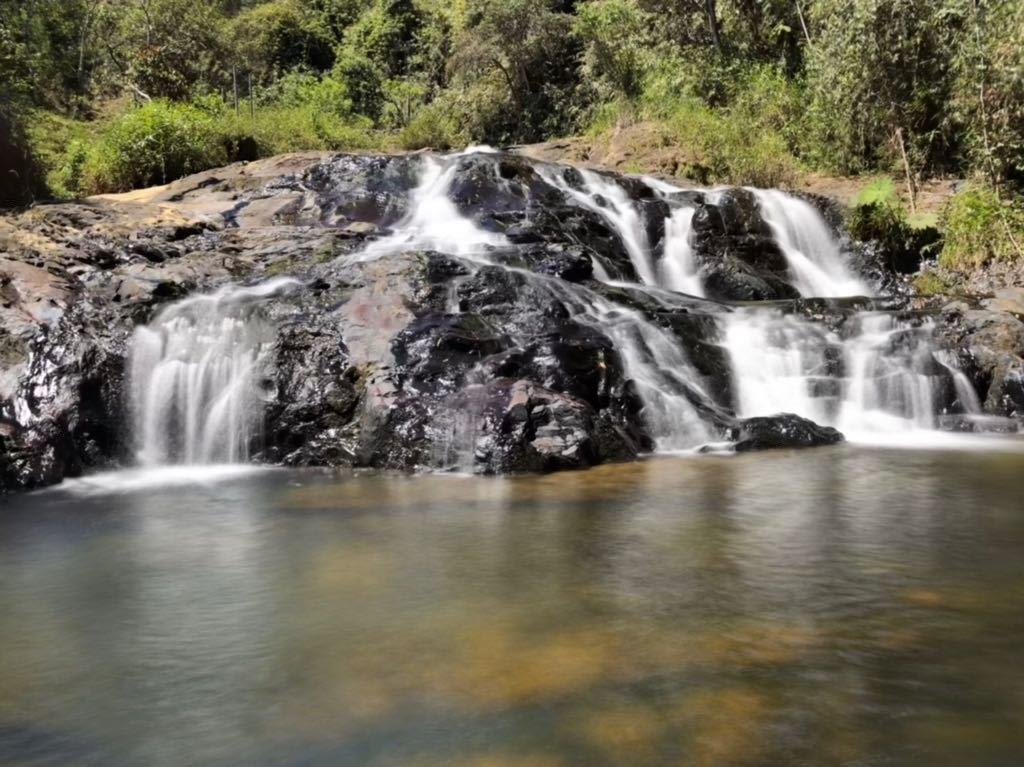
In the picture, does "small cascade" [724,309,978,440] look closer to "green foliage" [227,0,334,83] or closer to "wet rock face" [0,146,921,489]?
"wet rock face" [0,146,921,489]

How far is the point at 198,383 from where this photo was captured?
912 centimetres

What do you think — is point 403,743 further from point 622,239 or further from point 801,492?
point 622,239

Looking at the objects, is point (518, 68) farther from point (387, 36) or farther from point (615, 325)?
point (615, 325)

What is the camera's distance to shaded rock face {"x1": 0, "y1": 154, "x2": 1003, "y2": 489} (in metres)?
8.25

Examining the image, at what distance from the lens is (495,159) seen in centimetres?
1535

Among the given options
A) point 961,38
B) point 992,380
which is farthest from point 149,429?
point 961,38

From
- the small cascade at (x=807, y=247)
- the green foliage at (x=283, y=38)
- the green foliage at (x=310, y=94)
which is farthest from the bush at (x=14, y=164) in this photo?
the green foliage at (x=283, y=38)

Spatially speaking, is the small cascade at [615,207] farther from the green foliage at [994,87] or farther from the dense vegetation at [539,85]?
the green foliage at [994,87]

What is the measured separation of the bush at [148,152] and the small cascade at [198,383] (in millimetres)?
8068

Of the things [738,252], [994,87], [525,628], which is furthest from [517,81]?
[525,628]

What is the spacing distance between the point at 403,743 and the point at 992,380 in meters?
9.45

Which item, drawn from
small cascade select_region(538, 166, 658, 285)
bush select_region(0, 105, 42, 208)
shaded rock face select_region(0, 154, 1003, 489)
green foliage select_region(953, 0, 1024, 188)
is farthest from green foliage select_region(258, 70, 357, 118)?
green foliage select_region(953, 0, 1024, 188)

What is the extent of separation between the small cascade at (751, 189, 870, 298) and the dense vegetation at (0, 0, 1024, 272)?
3.08ft

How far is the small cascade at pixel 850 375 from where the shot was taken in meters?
10.2
